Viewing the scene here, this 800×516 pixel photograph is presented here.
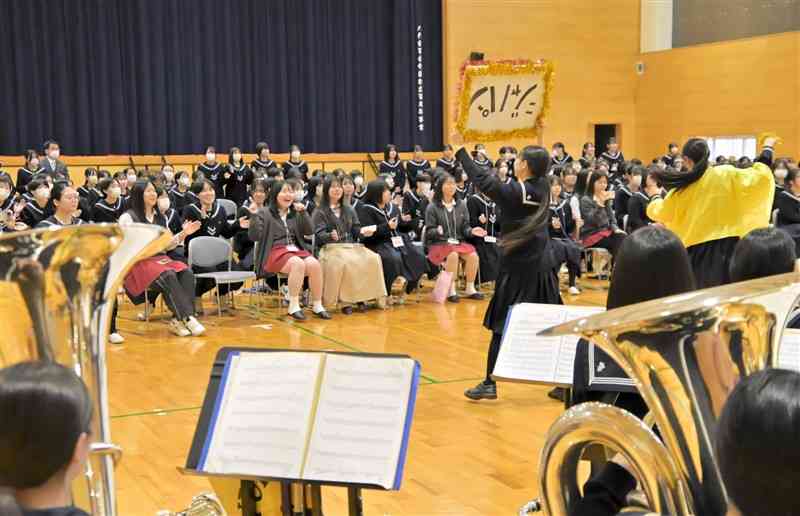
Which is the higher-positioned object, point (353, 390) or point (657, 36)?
point (657, 36)

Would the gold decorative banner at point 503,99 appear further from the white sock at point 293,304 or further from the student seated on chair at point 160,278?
the student seated on chair at point 160,278

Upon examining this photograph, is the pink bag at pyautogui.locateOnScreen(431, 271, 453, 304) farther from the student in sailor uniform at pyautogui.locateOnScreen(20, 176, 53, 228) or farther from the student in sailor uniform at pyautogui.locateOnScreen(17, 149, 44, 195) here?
the student in sailor uniform at pyautogui.locateOnScreen(17, 149, 44, 195)

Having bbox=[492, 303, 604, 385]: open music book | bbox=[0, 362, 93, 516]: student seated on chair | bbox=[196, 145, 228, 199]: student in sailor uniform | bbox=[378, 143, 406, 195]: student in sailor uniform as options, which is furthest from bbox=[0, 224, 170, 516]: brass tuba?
bbox=[378, 143, 406, 195]: student in sailor uniform

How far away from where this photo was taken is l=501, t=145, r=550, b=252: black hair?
622 cm

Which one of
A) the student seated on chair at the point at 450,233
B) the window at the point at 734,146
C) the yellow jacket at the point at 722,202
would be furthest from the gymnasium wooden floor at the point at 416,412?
the window at the point at 734,146

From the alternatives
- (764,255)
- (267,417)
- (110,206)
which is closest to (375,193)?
(110,206)

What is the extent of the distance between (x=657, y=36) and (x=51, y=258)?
72.3 ft

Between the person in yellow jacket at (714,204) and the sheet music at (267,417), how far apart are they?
384 centimetres

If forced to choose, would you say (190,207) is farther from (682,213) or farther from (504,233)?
(682,213)

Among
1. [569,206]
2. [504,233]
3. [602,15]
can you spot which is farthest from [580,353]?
[602,15]

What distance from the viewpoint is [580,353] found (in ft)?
8.33

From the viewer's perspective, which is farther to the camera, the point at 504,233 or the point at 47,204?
the point at 47,204

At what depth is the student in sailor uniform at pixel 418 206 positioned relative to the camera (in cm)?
1127

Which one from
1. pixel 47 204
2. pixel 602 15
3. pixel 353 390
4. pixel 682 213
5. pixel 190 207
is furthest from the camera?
pixel 602 15
